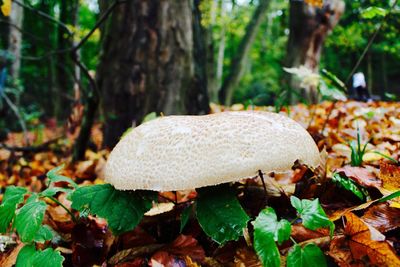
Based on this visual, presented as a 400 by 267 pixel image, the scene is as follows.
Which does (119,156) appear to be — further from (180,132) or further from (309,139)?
(309,139)

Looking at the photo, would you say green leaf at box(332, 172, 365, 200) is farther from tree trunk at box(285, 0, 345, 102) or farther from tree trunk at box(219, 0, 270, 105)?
tree trunk at box(219, 0, 270, 105)

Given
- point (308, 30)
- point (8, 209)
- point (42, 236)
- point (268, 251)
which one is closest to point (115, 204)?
point (42, 236)

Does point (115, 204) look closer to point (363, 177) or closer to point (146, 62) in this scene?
point (363, 177)

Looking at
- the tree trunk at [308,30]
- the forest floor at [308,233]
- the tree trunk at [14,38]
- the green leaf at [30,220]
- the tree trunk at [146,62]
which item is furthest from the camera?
the tree trunk at [308,30]

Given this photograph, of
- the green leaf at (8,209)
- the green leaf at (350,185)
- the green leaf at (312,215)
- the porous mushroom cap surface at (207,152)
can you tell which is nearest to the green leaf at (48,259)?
the green leaf at (8,209)

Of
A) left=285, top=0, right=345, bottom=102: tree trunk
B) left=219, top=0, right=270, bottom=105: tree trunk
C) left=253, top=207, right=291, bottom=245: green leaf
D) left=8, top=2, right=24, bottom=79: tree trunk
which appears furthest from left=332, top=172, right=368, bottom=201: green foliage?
left=219, top=0, right=270, bottom=105: tree trunk

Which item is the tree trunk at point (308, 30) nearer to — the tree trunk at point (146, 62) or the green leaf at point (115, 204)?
the tree trunk at point (146, 62)

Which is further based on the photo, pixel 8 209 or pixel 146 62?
pixel 146 62
